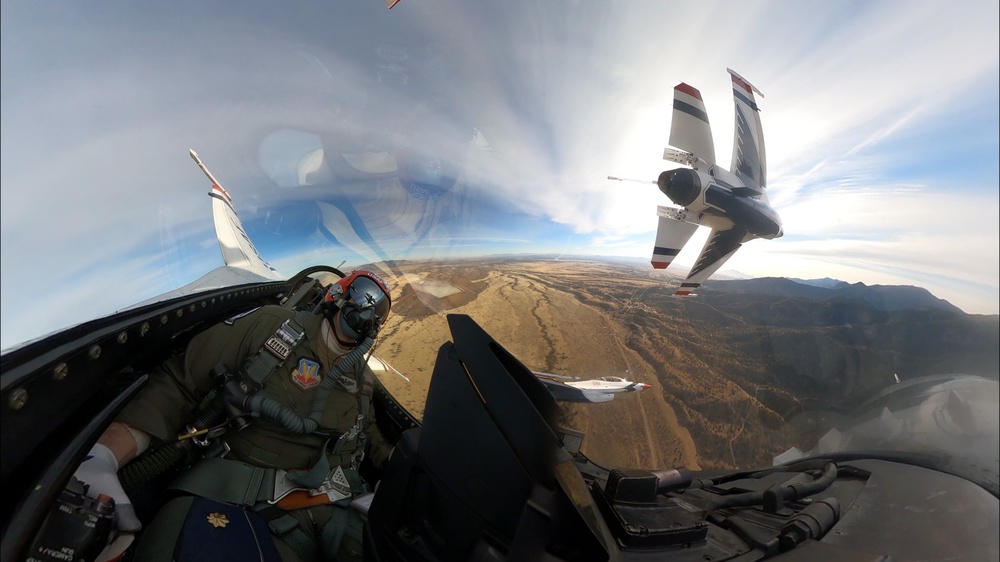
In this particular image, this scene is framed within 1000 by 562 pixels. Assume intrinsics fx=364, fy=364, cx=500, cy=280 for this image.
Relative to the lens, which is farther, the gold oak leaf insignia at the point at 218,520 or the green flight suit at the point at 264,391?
the green flight suit at the point at 264,391

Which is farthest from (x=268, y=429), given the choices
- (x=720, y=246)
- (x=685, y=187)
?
(x=720, y=246)

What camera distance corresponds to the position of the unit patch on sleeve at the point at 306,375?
1.44m

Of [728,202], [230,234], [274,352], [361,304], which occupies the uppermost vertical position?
[728,202]

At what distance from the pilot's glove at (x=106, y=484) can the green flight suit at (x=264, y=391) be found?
19cm

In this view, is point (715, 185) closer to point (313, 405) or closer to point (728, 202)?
point (728, 202)

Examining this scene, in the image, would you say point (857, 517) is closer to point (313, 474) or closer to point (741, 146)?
point (313, 474)

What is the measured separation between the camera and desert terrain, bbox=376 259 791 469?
1290 millimetres

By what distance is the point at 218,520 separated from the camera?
92 centimetres

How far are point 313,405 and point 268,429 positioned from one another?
0.20 m

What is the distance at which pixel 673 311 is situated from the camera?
3.18 meters

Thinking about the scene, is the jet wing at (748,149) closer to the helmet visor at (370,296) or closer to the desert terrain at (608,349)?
the desert terrain at (608,349)

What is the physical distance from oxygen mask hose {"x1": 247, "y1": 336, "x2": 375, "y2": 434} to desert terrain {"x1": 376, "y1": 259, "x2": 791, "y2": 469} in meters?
0.12

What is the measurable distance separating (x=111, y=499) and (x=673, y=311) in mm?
3368

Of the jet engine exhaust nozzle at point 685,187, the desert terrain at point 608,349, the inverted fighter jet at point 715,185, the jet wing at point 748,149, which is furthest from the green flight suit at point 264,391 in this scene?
the jet wing at point 748,149
